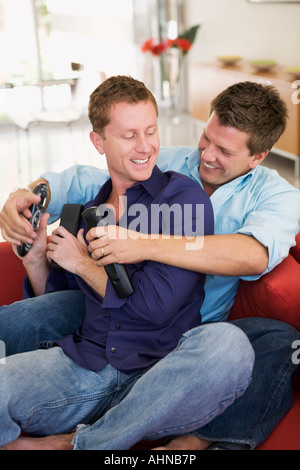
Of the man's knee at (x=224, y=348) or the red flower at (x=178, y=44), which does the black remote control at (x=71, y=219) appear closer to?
the man's knee at (x=224, y=348)

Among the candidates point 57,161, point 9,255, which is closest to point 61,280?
point 9,255

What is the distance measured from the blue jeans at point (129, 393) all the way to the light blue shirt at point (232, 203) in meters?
0.36

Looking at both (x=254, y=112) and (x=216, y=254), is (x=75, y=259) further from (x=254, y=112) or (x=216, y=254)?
(x=254, y=112)

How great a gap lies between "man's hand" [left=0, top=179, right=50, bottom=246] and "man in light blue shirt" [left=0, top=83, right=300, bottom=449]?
0.05ft

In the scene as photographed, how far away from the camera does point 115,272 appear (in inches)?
59.7

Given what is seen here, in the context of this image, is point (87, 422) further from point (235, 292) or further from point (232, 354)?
point (235, 292)

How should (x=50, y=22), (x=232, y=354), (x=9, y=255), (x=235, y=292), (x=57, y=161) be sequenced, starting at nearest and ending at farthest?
(x=232, y=354) → (x=235, y=292) → (x=9, y=255) → (x=57, y=161) → (x=50, y=22)

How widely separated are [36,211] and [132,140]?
1.18 feet

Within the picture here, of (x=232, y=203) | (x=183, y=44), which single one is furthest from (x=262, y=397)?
(x=183, y=44)

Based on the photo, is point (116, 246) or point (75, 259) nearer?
point (116, 246)

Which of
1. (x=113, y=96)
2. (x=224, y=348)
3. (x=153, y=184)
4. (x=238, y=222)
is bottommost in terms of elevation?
(x=224, y=348)

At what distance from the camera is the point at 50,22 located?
25.9ft
